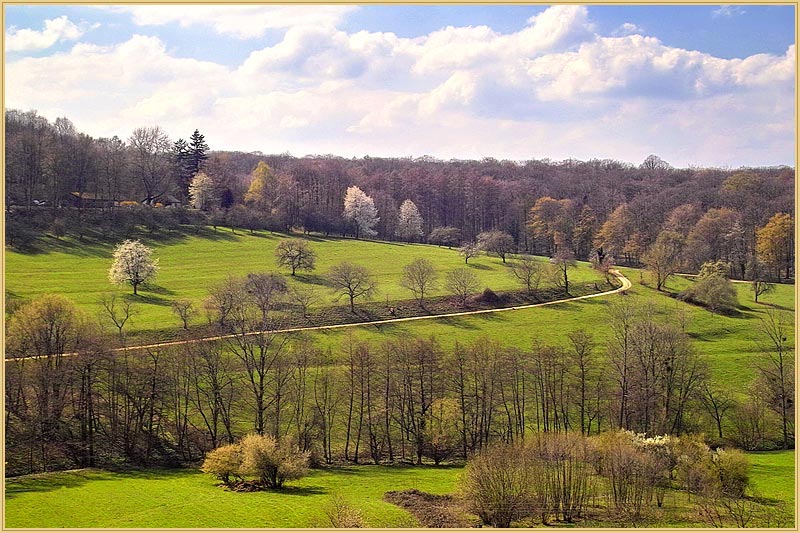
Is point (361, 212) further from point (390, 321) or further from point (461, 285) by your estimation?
point (390, 321)

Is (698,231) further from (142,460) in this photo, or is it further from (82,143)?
(82,143)

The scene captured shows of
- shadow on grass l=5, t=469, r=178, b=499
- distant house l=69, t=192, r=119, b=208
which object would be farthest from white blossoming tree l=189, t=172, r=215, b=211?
shadow on grass l=5, t=469, r=178, b=499

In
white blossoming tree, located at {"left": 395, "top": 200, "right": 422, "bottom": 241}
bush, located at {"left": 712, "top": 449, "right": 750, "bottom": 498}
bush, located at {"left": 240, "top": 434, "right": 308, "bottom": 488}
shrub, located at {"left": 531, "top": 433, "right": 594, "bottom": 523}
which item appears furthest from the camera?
white blossoming tree, located at {"left": 395, "top": 200, "right": 422, "bottom": 241}

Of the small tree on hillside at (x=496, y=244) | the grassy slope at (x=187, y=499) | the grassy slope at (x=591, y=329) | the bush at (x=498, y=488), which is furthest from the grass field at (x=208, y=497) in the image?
the small tree on hillside at (x=496, y=244)

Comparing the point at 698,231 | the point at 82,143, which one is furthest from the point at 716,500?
the point at 82,143

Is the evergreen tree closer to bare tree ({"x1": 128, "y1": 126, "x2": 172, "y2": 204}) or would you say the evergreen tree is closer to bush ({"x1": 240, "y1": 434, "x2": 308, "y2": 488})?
bare tree ({"x1": 128, "y1": 126, "x2": 172, "y2": 204})

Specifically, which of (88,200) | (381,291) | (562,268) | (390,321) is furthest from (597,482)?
(88,200)

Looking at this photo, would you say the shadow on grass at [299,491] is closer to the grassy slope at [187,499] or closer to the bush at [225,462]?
the grassy slope at [187,499]

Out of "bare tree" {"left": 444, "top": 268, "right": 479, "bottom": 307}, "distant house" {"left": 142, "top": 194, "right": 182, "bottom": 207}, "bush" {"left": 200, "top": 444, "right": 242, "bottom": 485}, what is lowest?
→ "bush" {"left": 200, "top": 444, "right": 242, "bottom": 485}
